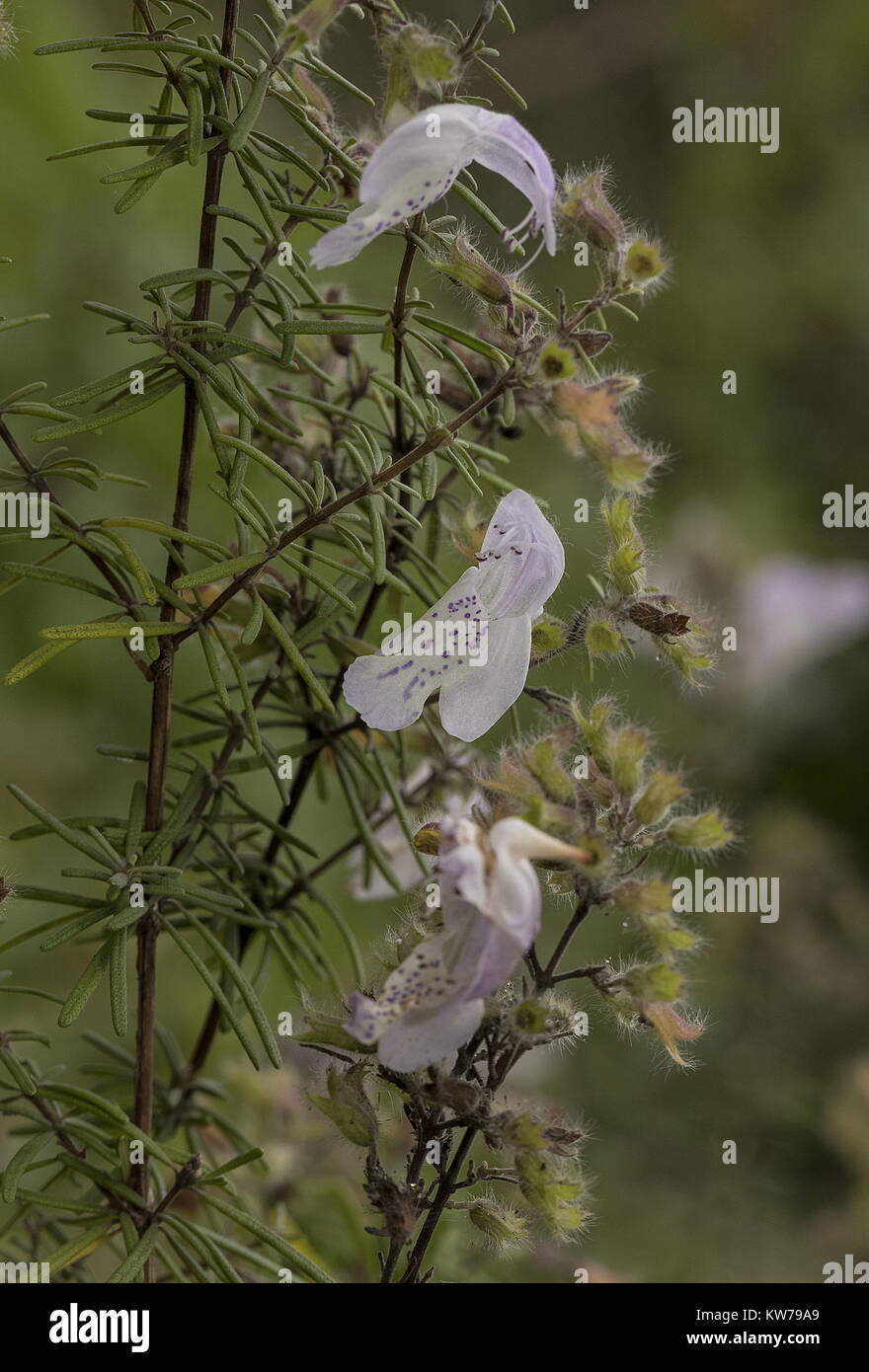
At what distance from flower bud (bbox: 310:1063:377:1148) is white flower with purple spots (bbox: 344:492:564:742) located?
109 mm

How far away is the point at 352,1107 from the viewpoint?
16.7 inches

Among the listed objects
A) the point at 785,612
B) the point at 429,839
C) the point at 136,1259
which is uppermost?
the point at 785,612

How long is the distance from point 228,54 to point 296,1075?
1.65 ft

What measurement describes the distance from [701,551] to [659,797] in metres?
0.94

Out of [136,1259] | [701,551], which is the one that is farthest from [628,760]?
[701,551]

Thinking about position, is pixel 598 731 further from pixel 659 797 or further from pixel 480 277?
pixel 480 277

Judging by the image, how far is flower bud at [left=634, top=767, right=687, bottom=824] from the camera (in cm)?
41

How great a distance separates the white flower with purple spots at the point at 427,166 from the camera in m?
0.39

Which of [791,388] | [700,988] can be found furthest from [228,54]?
[791,388]

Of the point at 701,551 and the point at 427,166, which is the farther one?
the point at 701,551

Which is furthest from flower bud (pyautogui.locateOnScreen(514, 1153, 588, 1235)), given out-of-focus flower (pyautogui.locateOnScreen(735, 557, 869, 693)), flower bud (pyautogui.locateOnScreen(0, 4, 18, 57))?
out-of-focus flower (pyautogui.locateOnScreen(735, 557, 869, 693))

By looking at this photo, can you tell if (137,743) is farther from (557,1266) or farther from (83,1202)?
(83,1202)

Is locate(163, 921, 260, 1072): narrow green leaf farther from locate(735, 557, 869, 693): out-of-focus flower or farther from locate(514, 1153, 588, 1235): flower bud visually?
Answer: locate(735, 557, 869, 693): out-of-focus flower

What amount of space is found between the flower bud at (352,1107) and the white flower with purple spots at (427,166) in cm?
24
